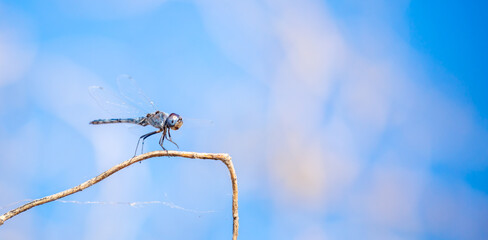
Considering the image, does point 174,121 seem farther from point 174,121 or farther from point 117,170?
point 117,170

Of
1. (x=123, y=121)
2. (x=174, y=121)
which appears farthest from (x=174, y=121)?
(x=123, y=121)

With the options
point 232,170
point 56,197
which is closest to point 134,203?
point 56,197

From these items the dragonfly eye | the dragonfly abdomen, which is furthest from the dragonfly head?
the dragonfly abdomen

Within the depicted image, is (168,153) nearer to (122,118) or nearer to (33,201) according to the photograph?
(122,118)

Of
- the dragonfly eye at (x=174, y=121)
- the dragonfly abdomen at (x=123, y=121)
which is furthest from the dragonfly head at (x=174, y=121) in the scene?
the dragonfly abdomen at (x=123, y=121)

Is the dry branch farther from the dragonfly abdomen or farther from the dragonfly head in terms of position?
the dragonfly abdomen

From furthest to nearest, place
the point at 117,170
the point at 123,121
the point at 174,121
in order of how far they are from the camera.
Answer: the point at 123,121 < the point at 174,121 < the point at 117,170

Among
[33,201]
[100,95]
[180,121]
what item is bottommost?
[33,201]

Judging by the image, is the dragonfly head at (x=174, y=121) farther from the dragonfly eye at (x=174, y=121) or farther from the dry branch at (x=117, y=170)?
the dry branch at (x=117, y=170)

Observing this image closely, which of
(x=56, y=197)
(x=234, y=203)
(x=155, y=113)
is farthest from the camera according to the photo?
(x=155, y=113)
